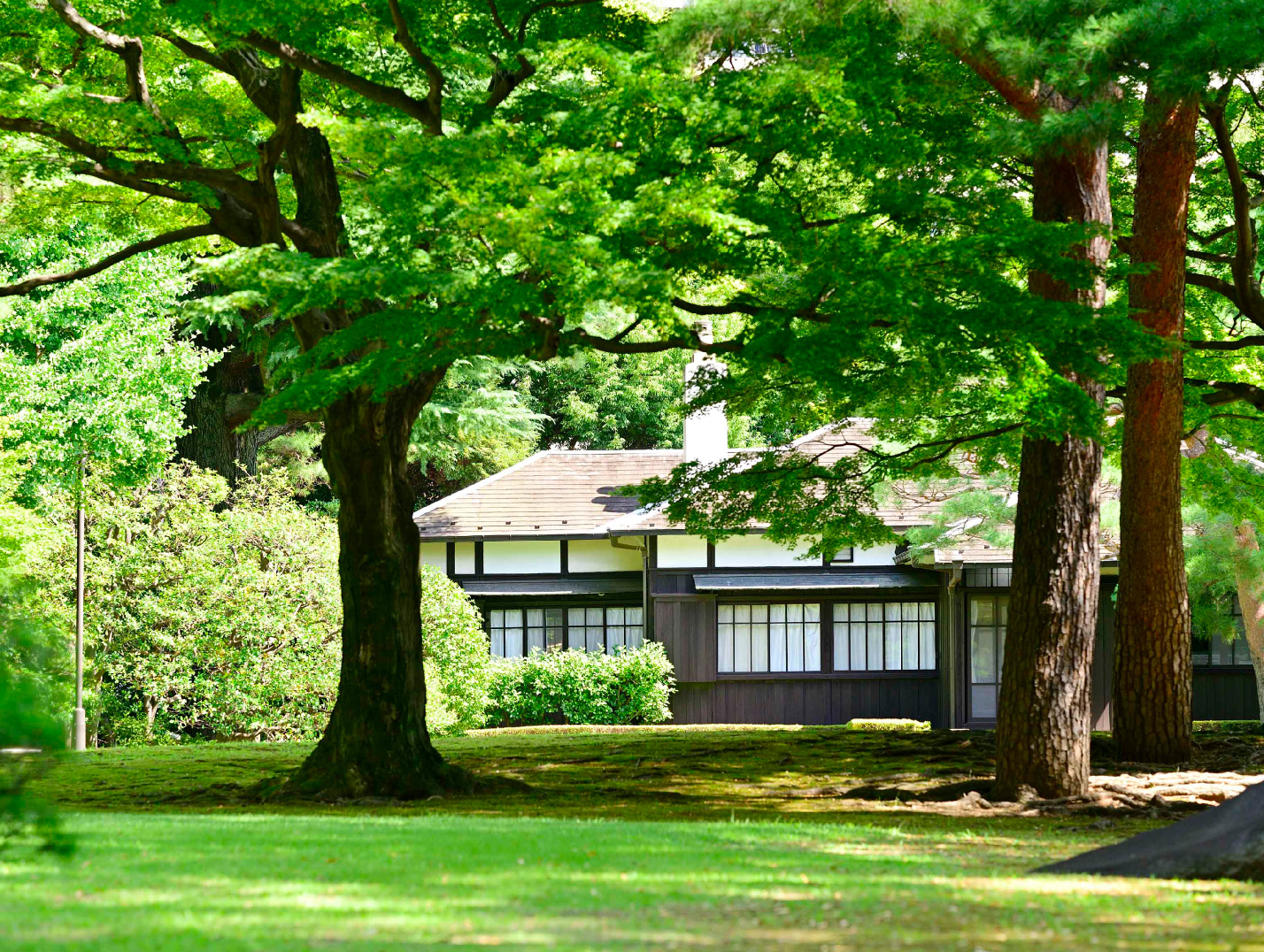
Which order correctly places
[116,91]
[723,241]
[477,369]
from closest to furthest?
[723,241] → [116,91] → [477,369]

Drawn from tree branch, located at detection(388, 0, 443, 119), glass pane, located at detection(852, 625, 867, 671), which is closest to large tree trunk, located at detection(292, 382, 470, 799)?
tree branch, located at detection(388, 0, 443, 119)

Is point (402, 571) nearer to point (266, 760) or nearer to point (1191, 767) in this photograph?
point (266, 760)

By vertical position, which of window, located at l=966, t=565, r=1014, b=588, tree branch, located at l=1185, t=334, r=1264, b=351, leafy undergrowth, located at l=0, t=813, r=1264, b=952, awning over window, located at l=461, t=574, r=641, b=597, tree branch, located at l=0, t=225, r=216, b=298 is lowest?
leafy undergrowth, located at l=0, t=813, r=1264, b=952

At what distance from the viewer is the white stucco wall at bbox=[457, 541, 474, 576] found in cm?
2941

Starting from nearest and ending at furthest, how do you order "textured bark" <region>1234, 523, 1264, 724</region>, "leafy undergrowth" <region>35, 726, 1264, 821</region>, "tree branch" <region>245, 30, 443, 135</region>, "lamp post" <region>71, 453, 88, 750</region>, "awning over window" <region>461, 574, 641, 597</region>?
"tree branch" <region>245, 30, 443, 135</region> < "leafy undergrowth" <region>35, 726, 1264, 821</region> < "textured bark" <region>1234, 523, 1264, 724</region> < "lamp post" <region>71, 453, 88, 750</region> < "awning over window" <region>461, 574, 641, 597</region>

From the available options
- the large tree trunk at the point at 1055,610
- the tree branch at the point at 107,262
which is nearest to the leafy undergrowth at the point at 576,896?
the large tree trunk at the point at 1055,610

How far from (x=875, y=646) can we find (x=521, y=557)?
7497 mm

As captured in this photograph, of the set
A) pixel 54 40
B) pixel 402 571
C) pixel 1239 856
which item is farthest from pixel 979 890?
pixel 54 40

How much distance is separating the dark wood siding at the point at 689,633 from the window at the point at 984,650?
498 centimetres

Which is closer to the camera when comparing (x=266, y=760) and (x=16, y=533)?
(x=266, y=760)

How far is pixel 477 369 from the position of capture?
31.0 m

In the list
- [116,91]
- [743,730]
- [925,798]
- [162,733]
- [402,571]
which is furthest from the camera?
[162,733]

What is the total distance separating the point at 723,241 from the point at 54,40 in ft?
23.8

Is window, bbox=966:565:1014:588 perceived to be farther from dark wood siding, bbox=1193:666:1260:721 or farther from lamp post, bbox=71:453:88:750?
lamp post, bbox=71:453:88:750
